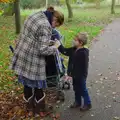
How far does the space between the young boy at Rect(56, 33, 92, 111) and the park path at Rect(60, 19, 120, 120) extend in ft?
0.75

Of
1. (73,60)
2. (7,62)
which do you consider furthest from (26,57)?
(7,62)

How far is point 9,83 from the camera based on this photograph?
8.38 m

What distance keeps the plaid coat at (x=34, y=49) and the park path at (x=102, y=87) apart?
108 cm

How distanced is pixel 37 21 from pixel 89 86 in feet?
9.90

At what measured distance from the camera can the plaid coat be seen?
5.68 metres

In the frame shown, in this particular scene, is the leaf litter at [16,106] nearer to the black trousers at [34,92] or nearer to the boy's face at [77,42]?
the black trousers at [34,92]

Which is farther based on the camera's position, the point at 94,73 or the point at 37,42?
the point at 94,73

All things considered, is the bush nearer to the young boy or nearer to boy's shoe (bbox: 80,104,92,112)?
the young boy

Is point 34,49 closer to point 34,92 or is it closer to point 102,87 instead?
point 34,92

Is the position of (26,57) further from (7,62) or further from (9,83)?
(7,62)

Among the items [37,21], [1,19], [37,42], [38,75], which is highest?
[37,21]

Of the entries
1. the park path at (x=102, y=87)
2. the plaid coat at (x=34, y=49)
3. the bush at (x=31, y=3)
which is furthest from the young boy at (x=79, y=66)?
the bush at (x=31, y=3)

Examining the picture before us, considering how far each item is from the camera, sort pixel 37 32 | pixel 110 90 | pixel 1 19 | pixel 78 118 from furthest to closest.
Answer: pixel 1 19
pixel 110 90
pixel 78 118
pixel 37 32

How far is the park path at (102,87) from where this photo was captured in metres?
6.31
